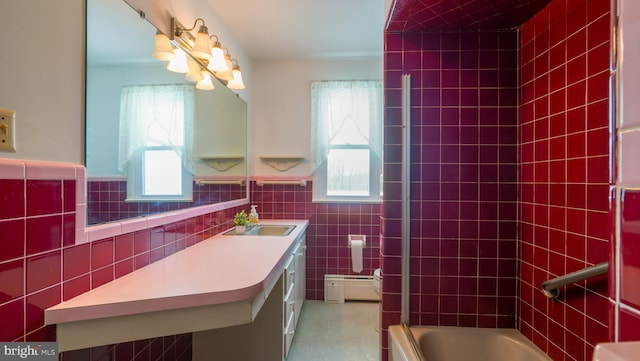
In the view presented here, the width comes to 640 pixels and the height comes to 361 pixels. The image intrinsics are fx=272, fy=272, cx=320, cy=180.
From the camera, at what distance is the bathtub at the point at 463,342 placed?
1.35m

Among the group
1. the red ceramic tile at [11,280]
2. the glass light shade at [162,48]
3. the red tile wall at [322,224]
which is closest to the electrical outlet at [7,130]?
the red ceramic tile at [11,280]

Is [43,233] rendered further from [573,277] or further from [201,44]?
[573,277]

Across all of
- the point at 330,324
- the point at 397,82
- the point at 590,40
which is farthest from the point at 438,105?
the point at 330,324

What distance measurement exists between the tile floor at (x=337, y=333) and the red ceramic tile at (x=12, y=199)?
179 centimetres

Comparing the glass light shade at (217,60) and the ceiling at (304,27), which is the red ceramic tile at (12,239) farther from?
the ceiling at (304,27)

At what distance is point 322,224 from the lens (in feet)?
9.45

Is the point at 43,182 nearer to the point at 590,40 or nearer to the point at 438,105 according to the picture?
the point at 438,105

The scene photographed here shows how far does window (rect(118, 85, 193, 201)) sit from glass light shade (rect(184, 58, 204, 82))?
0.21 ft

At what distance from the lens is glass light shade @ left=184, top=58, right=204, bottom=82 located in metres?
1.71

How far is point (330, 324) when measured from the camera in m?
2.42

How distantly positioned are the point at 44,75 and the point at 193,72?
964 millimetres

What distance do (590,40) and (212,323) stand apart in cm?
177

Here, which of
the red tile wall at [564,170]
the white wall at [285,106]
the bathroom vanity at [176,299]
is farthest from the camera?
the white wall at [285,106]

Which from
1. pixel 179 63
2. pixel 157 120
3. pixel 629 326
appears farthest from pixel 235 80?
pixel 629 326
